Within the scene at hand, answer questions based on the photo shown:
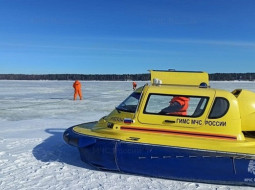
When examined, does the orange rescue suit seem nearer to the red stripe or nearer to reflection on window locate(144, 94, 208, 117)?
reflection on window locate(144, 94, 208, 117)

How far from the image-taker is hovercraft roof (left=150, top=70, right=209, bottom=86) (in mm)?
4941

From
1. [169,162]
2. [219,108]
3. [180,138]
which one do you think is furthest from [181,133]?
[219,108]

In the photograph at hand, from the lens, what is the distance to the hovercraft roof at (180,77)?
4941mm

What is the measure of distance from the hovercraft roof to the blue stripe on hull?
138cm

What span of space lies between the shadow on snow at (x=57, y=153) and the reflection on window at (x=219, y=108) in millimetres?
2052

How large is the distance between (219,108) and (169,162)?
43.3 inches

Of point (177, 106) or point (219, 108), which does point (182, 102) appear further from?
point (219, 108)

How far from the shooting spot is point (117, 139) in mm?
4254

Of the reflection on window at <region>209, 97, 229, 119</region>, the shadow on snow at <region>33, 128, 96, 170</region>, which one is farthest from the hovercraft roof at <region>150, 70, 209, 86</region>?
the shadow on snow at <region>33, 128, 96, 170</region>

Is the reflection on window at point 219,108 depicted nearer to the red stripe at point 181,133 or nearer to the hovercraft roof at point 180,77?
the red stripe at point 181,133

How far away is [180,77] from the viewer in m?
4.95

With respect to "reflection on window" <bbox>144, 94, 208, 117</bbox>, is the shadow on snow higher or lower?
lower

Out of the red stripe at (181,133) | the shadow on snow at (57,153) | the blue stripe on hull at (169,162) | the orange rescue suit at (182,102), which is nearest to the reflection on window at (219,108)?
the red stripe at (181,133)

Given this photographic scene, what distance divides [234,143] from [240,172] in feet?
1.35
